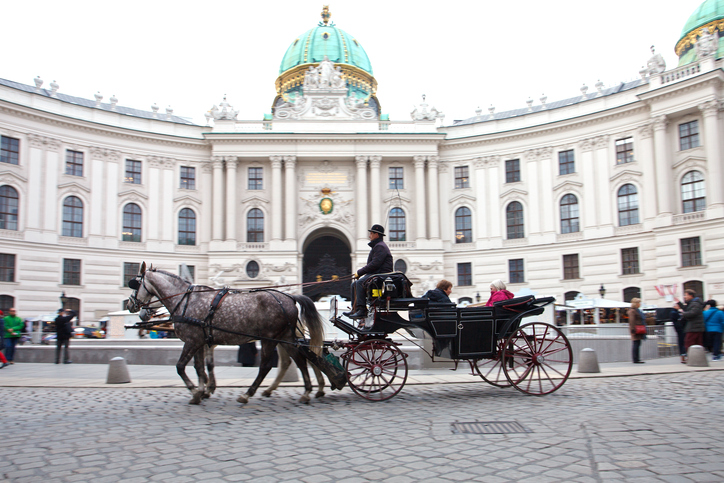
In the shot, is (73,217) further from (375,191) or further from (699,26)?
(699,26)

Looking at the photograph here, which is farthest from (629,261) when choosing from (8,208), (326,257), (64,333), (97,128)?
(8,208)

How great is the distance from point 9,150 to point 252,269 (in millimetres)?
17737

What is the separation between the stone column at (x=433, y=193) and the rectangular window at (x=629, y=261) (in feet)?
43.0

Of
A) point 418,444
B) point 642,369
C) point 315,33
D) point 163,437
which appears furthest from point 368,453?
point 315,33

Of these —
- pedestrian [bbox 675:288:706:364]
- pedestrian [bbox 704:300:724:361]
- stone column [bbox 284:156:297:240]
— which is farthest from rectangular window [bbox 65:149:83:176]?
pedestrian [bbox 704:300:724:361]

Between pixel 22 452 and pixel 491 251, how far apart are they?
1542 inches

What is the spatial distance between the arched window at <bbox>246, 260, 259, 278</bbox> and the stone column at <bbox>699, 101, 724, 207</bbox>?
3043cm

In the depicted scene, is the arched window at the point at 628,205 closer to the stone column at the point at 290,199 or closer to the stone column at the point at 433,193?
the stone column at the point at 433,193

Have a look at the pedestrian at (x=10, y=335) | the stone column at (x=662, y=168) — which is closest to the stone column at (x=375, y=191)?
the stone column at (x=662, y=168)

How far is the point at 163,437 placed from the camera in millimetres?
6789

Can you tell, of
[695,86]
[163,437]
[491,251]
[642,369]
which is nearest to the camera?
[163,437]

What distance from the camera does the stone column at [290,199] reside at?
43.2m

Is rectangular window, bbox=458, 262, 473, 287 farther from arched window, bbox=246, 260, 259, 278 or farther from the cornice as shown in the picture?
the cornice

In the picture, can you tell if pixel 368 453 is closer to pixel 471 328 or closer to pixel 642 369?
pixel 471 328
